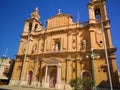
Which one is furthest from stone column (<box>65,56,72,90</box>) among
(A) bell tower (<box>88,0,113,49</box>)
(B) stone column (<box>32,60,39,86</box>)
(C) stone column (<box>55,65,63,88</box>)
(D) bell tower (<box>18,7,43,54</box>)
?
(D) bell tower (<box>18,7,43,54</box>)

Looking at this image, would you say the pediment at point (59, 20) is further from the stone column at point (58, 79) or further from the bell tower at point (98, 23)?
the stone column at point (58, 79)

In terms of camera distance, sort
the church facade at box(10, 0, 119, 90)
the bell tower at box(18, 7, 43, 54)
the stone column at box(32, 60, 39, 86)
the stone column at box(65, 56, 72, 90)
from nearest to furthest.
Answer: the church facade at box(10, 0, 119, 90) < the stone column at box(65, 56, 72, 90) < the stone column at box(32, 60, 39, 86) < the bell tower at box(18, 7, 43, 54)

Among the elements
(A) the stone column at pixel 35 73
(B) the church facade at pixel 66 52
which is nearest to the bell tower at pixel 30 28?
(B) the church facade at pixel 66 52

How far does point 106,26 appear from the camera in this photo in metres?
19.5

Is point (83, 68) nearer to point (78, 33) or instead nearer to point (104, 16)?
point (78, 33)

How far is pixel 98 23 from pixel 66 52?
26.1 feet

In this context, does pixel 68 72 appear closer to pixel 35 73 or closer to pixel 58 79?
pixel 58 79

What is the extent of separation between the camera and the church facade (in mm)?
17688

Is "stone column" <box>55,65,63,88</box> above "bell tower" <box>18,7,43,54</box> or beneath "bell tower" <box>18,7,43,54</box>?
beneath

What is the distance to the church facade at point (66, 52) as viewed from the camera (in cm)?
1769

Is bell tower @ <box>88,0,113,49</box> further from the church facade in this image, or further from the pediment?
the pediment

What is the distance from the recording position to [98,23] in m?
20.6

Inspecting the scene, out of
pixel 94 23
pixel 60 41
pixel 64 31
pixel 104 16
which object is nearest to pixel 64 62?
pixel 60 41

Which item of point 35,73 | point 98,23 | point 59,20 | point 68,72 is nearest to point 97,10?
point 98,23
